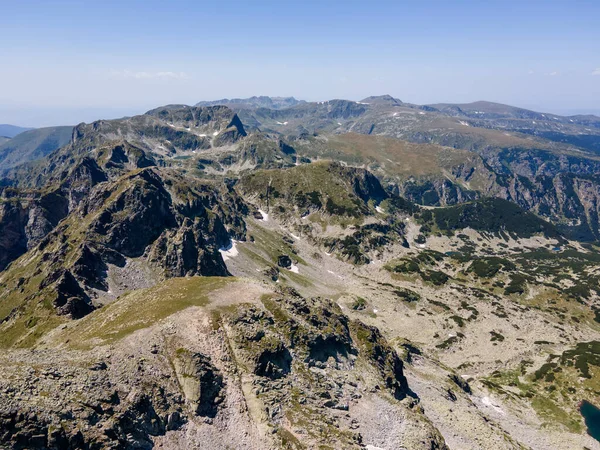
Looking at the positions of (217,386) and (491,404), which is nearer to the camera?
(217,386)

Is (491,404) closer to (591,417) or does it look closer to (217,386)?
(591,417)

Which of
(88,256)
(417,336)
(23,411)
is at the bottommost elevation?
(417,336)

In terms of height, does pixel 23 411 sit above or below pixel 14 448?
above

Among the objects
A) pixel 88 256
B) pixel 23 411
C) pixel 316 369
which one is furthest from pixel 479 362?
pixel 88 256

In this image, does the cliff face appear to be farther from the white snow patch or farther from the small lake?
the small lake

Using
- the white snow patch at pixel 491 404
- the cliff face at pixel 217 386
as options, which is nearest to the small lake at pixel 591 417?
the white snow patch at pixel 491 404

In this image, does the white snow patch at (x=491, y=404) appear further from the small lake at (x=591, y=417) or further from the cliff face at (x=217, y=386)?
the cliff face at (x=217, y=386)

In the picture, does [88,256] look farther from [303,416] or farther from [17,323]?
[303,416]

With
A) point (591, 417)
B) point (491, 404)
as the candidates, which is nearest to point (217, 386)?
point (491, 404)

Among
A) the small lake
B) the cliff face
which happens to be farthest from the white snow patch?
the cliff face
